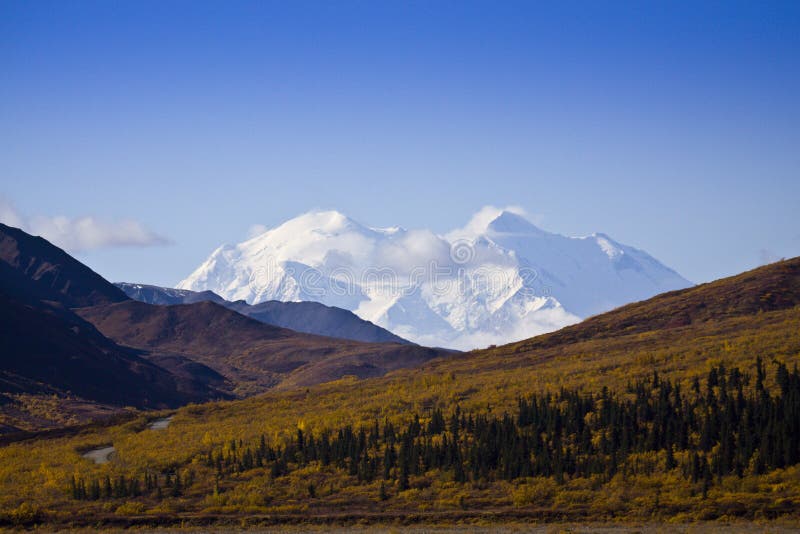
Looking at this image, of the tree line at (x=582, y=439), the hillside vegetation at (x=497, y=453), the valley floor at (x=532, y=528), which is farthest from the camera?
the tree line at (x=582, y=439)

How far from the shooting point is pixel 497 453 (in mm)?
52281

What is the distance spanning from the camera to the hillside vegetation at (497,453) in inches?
1803

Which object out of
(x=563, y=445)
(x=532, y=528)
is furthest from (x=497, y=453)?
(x=532, y=528)

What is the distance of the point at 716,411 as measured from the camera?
5109cm

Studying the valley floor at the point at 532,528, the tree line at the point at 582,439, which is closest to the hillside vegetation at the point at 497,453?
the tree line at the point at 582,439

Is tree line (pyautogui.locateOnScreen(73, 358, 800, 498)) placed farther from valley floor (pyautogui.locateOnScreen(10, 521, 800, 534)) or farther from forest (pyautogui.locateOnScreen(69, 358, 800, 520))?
valley floor (pyautogui.locateOnScreen(10, 521, 800, 534))

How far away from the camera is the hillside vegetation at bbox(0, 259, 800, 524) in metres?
45.8

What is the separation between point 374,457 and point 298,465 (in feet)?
15.7

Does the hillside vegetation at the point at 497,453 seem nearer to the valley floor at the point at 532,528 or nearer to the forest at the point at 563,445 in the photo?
the forest at the point at 563,445

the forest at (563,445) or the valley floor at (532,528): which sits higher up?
the forest at (563,445)

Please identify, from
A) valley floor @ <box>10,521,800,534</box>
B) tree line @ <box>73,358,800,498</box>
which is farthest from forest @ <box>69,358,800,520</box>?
valley floor @ <box>10,521,800,534</box>

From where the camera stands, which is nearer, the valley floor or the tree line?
the valley floor

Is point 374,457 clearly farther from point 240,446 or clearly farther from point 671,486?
point 671,486

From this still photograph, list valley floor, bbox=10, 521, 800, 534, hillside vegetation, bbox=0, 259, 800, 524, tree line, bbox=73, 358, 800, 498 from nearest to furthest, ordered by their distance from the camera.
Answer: valley floor, bbox=10, 521, 800, 534 → hillside vegetation, bbox=0, 259, 800, 524 → tree line, bbox=73, 358, 800, 498
